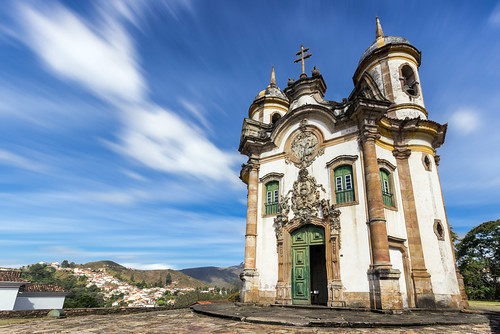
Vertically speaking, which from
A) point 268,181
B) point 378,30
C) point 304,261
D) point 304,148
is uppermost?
point 378,30

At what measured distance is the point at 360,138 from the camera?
13125 millimetres

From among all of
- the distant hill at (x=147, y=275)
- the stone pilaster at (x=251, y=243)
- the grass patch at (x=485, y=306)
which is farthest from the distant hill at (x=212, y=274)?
the stone pilaster at (x=251, y=243)

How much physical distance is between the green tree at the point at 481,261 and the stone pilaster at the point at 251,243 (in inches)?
1008

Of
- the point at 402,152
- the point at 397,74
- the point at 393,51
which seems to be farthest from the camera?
the point at 393,51

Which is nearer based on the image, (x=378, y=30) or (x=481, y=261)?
(x=378, y=30)

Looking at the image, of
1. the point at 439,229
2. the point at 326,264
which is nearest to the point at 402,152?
the point at 439,229

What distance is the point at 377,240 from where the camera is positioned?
36.7 feet

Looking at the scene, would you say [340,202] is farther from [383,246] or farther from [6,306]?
[6,306]

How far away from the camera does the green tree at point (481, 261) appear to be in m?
28.5

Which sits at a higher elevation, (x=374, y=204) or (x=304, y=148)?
(x=304, y=148)

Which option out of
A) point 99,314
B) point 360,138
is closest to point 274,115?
point 360,138

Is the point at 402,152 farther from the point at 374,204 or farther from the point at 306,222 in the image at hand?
the point at 306,222

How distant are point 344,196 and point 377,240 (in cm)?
241

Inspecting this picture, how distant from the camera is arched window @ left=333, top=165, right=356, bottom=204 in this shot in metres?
12.8
